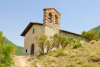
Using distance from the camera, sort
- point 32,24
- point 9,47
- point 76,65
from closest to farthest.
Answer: point 76,65 < point 9,47 < point 32,24

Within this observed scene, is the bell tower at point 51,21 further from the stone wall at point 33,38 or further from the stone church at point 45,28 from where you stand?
the stone wall at point 33,38

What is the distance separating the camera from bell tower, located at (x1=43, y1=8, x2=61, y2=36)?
14.8 meters

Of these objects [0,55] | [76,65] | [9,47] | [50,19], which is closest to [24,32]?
[50,19]

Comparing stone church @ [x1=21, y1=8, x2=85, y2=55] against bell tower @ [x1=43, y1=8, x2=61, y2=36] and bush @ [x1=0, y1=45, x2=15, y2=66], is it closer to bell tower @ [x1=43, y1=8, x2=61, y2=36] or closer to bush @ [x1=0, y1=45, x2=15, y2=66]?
bell tower @ [x1=43, y1=8, x2=61, y2=36]

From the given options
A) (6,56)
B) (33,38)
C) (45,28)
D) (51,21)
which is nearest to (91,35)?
(51,21)

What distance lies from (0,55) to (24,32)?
1075cm

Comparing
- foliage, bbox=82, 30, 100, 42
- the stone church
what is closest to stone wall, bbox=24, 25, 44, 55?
the stone church

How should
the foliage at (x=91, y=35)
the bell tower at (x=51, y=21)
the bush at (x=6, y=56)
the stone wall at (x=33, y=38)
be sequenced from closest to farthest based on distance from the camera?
1. the bush at (x=6, y=56)
2. the bell tower at (x=51, y=21)
3. the stone wall at (x=33, y=38)
4. the foliage at (x=91, y=35)

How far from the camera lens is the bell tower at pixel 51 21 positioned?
14820 mm

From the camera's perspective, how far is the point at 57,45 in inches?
528

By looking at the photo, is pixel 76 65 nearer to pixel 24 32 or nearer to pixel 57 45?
pixel 57 45

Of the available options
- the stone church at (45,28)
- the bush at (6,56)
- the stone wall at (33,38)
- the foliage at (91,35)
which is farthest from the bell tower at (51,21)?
the bush at (6,56)

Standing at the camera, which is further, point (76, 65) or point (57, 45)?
point (57, 45)

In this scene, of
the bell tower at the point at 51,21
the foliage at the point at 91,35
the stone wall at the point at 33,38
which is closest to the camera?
the bell tower at the point at 51,21
